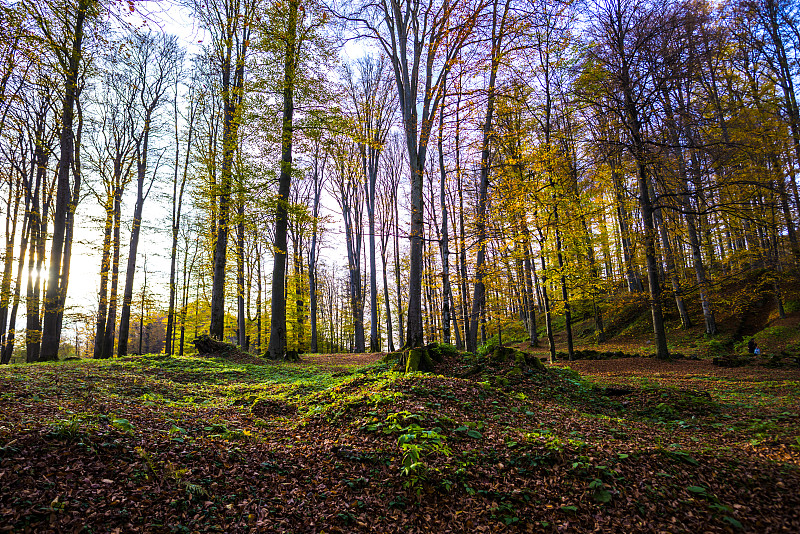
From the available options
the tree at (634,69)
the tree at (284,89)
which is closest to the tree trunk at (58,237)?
the tree at (284,89)

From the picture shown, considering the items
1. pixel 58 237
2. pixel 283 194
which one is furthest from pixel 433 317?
pixel 58 237

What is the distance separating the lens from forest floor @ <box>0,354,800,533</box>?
9.11 feet

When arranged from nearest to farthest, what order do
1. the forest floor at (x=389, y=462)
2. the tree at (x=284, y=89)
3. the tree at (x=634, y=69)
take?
the forest floor at (x=389, y=462)
the tree at (x=634, y=69)
the tree at (x=284, y=89)

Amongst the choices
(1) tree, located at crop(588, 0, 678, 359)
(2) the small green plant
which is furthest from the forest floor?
(1) tree, located at crop(588, 0, 678, 359)

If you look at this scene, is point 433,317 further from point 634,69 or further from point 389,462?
point 389,462

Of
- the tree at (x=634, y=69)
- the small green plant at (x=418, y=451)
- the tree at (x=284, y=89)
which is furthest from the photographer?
the tree at (x=284, y=89)

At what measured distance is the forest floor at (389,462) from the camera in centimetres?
278

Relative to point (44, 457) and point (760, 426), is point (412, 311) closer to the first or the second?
point (760, 426)

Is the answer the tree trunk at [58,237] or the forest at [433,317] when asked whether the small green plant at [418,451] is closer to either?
the forest at [433,317]

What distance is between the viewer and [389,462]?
3740mm

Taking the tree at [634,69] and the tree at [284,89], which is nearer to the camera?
the tree at [634,69]

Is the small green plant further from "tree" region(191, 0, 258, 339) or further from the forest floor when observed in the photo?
"tree" region(191, 0, 258, 339)

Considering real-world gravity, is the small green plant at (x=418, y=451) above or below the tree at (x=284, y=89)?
below

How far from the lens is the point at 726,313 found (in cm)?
1406
